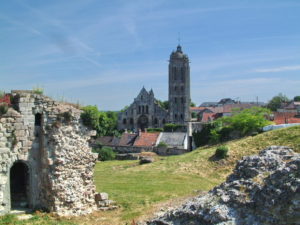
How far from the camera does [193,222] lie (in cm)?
826

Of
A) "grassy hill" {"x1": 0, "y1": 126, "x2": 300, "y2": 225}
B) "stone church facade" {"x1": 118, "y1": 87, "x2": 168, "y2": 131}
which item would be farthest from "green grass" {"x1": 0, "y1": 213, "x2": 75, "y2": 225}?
"stone church facade" {"x1": 118, "y1": 87, "x2": 168, "y2": 131}

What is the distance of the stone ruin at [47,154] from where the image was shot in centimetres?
1217

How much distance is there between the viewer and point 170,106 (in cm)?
8238

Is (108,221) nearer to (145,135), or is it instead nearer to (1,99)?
(1,99)

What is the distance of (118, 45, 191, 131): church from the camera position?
81188mm

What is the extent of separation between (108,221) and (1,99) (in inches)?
251

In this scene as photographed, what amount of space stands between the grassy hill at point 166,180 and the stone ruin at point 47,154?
95 cm

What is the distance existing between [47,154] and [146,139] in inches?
1499

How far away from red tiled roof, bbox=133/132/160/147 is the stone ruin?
35637mm

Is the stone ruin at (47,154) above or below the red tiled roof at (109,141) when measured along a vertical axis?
above

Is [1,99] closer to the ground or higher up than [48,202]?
higher up

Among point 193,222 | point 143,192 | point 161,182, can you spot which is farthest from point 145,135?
point 193,222

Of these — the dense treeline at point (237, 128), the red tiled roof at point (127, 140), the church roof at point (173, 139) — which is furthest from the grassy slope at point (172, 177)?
the red tiled roof at point (127, 140)

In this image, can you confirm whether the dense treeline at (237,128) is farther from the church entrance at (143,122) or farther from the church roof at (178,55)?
the church roof at (178,55)
